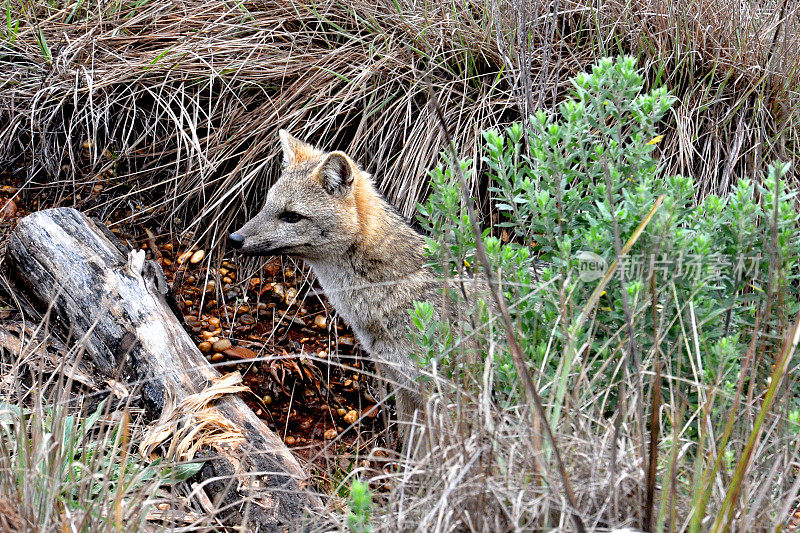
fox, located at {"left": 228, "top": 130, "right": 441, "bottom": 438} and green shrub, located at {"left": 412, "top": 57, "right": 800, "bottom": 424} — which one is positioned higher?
green shrub, located at {"left": 412, "top": 57, "right": 800, "bottom": 424}

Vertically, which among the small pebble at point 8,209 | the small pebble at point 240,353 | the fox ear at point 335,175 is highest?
the fox ear at point 335,175

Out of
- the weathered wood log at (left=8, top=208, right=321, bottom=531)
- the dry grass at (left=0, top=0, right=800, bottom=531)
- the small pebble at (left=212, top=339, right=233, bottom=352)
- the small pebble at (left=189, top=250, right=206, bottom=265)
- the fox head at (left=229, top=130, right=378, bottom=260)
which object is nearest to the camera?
the weathered wood log at (left=8, top=208, right=321, bottom=531)

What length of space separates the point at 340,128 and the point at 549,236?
8.73 feet

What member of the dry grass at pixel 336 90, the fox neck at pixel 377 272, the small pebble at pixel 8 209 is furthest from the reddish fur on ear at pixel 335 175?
the small pebble at pixel 8 209

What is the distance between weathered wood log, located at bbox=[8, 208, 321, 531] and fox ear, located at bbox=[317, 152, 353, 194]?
1047mm

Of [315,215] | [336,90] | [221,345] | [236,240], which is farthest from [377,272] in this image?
[336,90]

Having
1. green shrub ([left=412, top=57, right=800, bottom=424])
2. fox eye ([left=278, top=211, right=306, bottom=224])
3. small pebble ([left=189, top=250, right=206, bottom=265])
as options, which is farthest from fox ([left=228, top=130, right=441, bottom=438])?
green shrub ([left=412, top=57, right=800, bottom=424])

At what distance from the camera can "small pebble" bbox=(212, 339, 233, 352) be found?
191 inches

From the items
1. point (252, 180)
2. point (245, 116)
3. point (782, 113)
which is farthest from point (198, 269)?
point (782, 113)

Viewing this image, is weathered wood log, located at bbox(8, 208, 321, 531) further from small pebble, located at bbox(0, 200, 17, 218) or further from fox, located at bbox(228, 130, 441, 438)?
small pebble, located at bbox(0, 200, 17, 218)

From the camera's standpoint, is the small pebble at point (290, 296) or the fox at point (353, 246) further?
the small pebble at point (290, 296)

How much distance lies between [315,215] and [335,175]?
252 millimetres

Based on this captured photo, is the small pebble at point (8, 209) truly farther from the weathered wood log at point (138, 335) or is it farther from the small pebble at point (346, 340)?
the small pebble at point (346, 340)

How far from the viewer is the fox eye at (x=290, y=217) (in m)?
4.49
